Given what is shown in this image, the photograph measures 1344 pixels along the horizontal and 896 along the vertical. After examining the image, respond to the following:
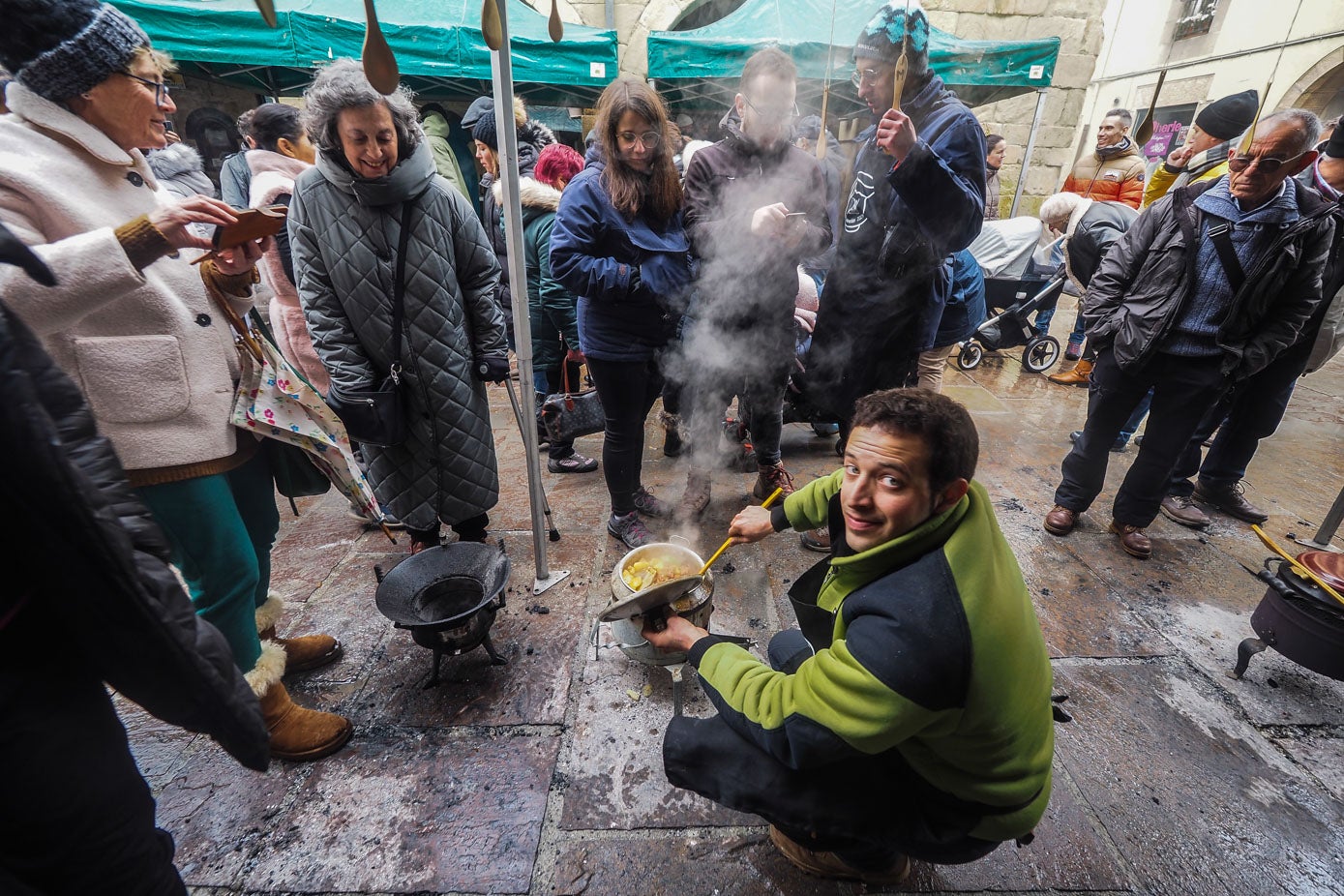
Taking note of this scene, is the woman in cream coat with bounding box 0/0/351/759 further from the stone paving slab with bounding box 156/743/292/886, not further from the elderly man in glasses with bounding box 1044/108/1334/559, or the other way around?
the elderly man in glasses with bounding box 1044/108/1334/559

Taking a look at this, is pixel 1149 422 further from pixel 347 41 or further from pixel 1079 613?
pixel 347 41

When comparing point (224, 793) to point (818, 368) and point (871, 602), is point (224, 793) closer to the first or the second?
point (871, 602)

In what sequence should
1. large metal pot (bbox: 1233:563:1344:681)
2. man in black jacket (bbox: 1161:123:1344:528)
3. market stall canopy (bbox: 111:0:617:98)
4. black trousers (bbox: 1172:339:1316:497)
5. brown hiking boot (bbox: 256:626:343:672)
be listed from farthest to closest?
market stall canopy (bbox: 111:0:617:98) → black trousers (bbox: 1172:339:1316:497) → man in black jacket (bbox: 1161:123:1344:528) → brown hiking boot (bbox: 256:626:343:672) → large metal pot (bbox: 1233:563:1344:681)

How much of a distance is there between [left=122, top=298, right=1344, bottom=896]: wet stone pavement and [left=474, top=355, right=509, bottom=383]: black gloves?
1206 millimetres

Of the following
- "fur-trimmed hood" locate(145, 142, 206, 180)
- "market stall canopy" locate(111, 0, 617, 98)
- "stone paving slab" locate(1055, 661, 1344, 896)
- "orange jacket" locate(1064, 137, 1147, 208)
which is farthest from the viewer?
"market stall canopy" locate(111, 0, 617, 98)

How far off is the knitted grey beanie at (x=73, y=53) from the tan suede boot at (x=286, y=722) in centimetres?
192

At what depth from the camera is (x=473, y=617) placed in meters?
2.42

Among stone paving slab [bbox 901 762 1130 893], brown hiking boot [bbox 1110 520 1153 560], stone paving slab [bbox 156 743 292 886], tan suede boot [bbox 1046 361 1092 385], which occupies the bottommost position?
stone paving slab [bbox 156 743 292 886]

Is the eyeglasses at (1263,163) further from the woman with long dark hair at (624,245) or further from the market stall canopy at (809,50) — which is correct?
the market stall canopy at (809,50)

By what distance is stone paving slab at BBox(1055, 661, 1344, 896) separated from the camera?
6.44 ft

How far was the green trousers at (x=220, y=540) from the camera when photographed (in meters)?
1.86

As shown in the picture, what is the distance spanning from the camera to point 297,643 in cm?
264

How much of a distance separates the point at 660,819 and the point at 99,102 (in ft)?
9.34

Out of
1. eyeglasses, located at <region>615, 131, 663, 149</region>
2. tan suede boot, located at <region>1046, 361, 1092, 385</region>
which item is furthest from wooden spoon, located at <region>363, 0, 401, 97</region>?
tan suede boot, located at <region>1046, 361, 1092, 385</region>
